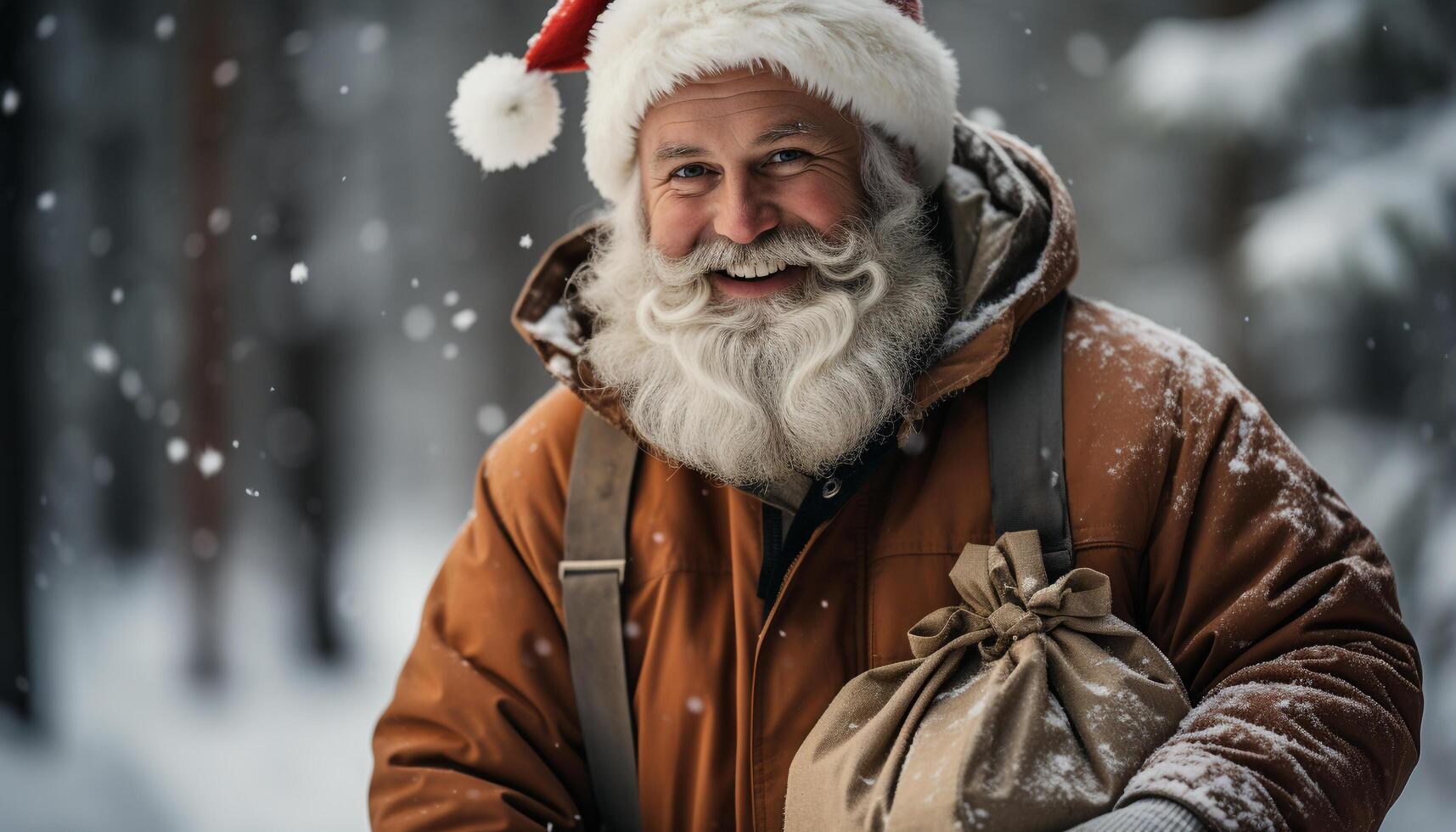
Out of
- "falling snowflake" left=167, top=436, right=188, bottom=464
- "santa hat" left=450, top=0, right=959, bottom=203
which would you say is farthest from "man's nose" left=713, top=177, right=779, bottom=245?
"falling snowflake" left=167, top=436, right=188, bottom=464

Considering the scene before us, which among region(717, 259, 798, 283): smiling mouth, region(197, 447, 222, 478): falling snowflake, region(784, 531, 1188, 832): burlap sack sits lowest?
region(197, 447, 222, 478): falling snowflake

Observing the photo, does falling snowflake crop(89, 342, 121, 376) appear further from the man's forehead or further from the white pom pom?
the man's forehead

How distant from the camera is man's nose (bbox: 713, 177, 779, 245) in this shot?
2092 millimetres

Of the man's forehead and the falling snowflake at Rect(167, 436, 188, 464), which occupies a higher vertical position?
the man's forehead

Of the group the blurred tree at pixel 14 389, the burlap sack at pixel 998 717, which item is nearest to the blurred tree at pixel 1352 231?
the burlap sack at pixel 998 717

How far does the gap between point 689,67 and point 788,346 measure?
58 cm

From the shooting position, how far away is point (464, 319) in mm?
4934

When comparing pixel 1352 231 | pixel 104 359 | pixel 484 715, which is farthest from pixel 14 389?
pixel 1352 231

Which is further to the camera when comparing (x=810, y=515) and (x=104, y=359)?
(x=104, y=359)

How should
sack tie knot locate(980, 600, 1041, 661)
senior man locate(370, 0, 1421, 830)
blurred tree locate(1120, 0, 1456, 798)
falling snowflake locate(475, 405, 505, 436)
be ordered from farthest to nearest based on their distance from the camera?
falling snowflake locate(475, 405, 505, 436), blurred tree locate(1120, 0, 1456, 798), senior man locate(370, 0, 1421, 830), sack tie knot locate(980, 600, 1041, 661)

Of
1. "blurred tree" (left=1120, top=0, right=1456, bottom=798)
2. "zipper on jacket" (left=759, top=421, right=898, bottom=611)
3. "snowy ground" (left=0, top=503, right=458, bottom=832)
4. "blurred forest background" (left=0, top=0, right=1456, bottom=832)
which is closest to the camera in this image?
"zipper on jacket" (left=759, top=421, right=898, bottom=611)

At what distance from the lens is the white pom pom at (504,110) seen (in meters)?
2.41

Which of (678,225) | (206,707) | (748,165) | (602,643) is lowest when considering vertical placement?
(206,707)

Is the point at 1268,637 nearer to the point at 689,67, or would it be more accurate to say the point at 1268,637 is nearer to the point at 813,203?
the point at 813,203
